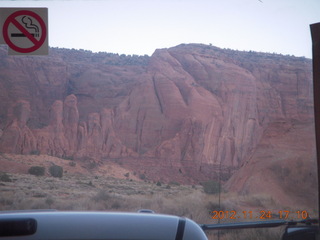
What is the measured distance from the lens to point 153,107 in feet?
163

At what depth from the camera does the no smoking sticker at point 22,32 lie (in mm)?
8062

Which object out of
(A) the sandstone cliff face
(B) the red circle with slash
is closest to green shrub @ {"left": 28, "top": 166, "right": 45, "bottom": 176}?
(A) the sandstone cliff face

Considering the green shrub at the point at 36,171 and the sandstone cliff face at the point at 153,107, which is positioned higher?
the sandstone cliff face at the point at 153,107

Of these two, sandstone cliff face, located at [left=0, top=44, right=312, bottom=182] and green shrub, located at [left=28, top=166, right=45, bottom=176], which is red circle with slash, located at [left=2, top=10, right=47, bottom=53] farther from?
sandstone cliff face, located at [left=0, top=44, right=312, bottom=182]

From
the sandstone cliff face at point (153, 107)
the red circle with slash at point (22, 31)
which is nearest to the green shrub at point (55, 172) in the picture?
the sandstone cliff face at point (153, 107)

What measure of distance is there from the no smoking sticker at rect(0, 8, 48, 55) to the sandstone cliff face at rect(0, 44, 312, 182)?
103ft

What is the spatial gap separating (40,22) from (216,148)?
36314 mm

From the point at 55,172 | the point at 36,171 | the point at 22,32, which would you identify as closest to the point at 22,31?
the point at 22,32

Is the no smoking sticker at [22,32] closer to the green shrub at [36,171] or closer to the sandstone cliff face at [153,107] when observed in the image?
the green shrub at [36,171]

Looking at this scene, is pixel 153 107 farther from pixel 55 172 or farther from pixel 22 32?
pixel 22 32

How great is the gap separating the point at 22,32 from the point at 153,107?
4169 centimetres

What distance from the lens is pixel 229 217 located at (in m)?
12.3

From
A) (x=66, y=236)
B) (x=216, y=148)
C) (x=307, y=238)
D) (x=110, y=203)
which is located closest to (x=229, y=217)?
(x=110, y=203)

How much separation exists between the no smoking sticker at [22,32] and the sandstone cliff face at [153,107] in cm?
3137
